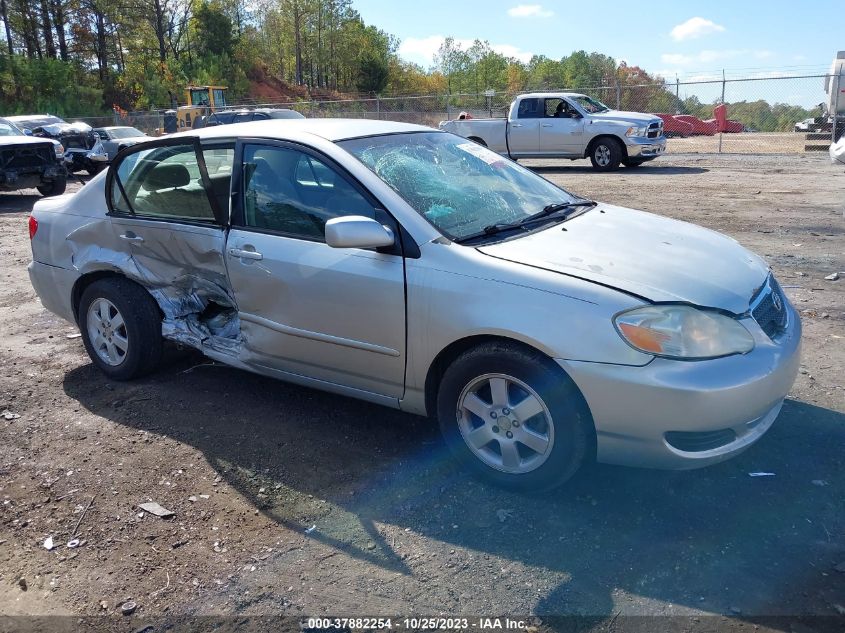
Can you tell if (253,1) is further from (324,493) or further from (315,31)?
(324,493)

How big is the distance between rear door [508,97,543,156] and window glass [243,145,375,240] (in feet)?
50.6

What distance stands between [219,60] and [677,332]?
60791 millimetres

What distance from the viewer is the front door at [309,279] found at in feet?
11.8

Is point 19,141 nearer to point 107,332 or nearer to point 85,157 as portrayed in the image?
point 85,157

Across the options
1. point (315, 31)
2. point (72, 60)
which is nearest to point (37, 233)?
point (72, 60)

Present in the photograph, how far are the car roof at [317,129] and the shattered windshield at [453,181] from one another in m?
0.08

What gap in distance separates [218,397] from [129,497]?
117cm

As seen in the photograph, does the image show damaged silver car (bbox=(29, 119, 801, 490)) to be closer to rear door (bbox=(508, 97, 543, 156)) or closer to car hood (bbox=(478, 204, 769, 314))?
car hood (bbox=(478, 204, 769, 314))

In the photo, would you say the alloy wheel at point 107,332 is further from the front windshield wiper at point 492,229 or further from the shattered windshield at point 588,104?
the shattered windshield at point 588,104

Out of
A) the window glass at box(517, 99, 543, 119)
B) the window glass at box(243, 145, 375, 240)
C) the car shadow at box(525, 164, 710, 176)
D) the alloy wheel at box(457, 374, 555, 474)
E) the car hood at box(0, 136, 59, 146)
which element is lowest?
the alloy wheel at box(457, 374, 555, 474)

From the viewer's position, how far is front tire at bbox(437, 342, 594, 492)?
3098mm

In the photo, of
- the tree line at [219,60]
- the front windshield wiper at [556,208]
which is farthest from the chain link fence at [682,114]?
the front windshield wiper at [556,208]

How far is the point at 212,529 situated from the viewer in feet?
10.7

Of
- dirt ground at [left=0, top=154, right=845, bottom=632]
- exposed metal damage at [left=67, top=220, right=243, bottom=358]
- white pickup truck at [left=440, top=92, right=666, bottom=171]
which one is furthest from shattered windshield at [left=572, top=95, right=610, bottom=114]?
exposed metal damage at [left=67, top=220, right=243, bottom=358]
